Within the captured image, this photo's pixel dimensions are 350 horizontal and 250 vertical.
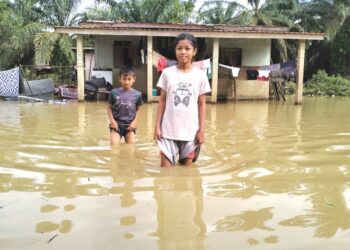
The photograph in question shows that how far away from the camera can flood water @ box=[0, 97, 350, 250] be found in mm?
2695

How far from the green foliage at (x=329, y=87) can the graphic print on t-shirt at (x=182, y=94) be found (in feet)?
65.0

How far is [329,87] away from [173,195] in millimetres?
20936

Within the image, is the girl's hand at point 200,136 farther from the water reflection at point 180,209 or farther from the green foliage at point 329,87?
the green foliage at point 329,87

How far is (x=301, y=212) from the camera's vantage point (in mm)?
3215

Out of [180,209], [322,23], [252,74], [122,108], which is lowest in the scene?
[180,209]

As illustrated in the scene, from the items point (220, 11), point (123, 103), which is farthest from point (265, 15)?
point (123, 103)

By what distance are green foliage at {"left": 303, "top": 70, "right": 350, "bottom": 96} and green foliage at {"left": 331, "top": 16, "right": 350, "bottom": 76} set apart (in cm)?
270

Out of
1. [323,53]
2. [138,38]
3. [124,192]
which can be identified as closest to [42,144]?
[124,192]

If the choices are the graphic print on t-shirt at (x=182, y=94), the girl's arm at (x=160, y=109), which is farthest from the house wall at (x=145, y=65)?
the graphic print on t-shirt at (x=182, y=94)

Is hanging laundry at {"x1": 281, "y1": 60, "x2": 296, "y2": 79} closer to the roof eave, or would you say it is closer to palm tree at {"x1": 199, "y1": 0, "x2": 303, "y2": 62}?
the roof eave

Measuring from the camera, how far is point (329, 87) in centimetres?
2266

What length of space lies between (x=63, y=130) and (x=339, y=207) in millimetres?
5765

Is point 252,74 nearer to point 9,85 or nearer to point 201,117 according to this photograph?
point 9,85

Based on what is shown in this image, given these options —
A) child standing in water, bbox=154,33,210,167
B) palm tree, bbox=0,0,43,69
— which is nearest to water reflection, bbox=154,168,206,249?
child standing in water, bbox=154,33,210,167
